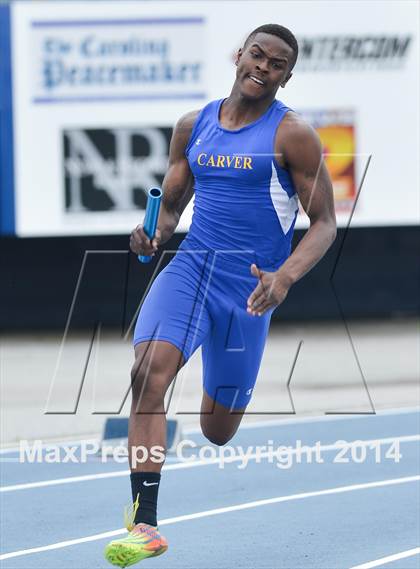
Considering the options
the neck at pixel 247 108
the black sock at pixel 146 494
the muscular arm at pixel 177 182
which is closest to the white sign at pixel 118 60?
the muscular arm at pixel 177 182

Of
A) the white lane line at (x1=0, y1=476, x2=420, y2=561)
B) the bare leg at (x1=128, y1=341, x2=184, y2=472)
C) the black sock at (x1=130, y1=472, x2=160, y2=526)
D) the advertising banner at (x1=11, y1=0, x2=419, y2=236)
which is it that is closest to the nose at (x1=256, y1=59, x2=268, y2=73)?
the bare leg at (x1=128, y1=341, x2=184, y2=472)

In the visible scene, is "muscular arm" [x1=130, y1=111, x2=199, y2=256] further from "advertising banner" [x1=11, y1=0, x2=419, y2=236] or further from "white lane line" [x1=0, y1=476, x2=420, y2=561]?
"advertising banner" [x1=11, y1=0, x2=419, y2=236]

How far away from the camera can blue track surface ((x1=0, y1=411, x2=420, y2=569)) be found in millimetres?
7188

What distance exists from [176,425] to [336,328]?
8.51 meters

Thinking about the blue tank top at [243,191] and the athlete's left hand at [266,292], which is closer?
the athlete's left hand at [266,292]

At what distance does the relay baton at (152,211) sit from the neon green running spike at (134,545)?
1097mm

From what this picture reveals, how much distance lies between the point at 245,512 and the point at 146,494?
2.87 meters

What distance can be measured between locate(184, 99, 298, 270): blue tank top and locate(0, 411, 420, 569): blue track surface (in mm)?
1808

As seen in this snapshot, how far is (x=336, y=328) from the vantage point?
18812mm

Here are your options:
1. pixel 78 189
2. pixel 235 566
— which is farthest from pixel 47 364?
pixel 235 566

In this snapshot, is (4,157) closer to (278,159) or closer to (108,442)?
(108,442)

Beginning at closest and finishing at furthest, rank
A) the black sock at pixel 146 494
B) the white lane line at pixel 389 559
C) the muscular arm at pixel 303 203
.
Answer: the black sock at pixel 146 494
the muscular arm at pixel 303 203
the white lane line at pixel 389 559

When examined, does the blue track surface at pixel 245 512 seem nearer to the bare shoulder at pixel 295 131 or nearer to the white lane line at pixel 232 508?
the white lane line at pixel 232 508

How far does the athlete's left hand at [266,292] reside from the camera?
556 cm
